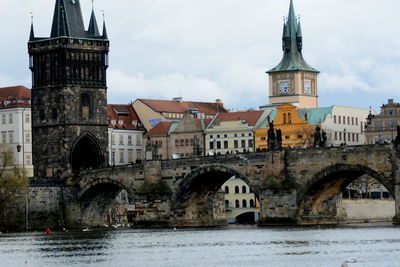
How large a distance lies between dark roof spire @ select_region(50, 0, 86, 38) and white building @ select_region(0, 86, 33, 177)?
2089 cm

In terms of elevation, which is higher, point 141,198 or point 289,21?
point 289,21

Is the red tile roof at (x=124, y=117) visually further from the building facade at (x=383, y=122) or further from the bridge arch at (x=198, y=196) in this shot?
the bridge arch at (x=198, y=196)

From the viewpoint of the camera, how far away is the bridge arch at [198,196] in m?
133

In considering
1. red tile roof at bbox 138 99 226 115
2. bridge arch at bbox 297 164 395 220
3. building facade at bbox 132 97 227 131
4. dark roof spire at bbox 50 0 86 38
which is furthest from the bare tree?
red tile roof at bbox 138 99 226 115

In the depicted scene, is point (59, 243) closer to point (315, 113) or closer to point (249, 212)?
point (249, 212)

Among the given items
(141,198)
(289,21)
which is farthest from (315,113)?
(141,198)

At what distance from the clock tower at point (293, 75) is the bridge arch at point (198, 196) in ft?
170

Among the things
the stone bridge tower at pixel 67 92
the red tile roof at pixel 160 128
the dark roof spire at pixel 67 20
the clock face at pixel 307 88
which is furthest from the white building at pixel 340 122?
the dark roof spire at pixel 67 20

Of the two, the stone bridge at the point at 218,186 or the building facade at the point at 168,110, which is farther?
the building facade at the point at 168,110

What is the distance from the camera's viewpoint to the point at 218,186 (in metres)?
137

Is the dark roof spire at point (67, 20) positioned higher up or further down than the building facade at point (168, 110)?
higher up

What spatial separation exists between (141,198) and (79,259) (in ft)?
150

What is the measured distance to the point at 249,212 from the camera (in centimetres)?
15962

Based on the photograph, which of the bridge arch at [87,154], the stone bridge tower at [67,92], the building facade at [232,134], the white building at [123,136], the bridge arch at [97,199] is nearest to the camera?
the bridge arch at [97,199]
